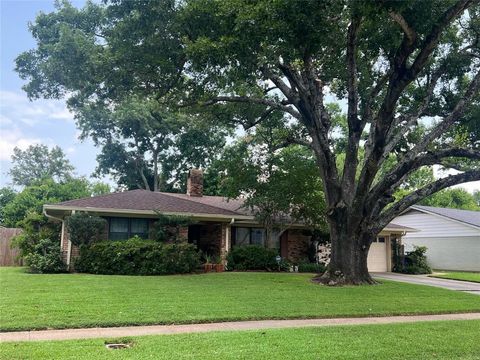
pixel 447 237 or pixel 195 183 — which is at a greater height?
pixel 195 183

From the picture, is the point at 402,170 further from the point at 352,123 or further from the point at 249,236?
the point at 249,236

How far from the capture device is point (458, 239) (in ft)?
93.4

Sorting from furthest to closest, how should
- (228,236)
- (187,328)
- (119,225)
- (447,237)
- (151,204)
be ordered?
(447,237), (228,236), (151,204), (119,225), (187,328)

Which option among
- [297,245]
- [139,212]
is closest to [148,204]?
[139,212]

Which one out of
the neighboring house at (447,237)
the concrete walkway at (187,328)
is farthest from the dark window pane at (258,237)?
the neighboring house at (447,237)

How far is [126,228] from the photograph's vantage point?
1897 cm

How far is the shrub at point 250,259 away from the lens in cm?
1916

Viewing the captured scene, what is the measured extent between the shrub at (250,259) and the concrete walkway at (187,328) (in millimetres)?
10032

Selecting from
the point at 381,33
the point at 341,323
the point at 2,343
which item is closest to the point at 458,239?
the point at 381,33

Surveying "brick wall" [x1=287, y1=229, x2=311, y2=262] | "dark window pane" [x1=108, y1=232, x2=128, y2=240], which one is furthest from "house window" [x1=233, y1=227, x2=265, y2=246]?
"dark window pane" [x1=108, y1=232, x2=128, y2=240]

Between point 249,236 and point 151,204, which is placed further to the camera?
point 249,236

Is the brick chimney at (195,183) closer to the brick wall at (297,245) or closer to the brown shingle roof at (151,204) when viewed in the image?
the brown shingle roof at (151,204)

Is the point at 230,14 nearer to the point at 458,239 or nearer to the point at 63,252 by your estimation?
the point at 63,252

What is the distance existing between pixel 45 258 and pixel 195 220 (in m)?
6.27
